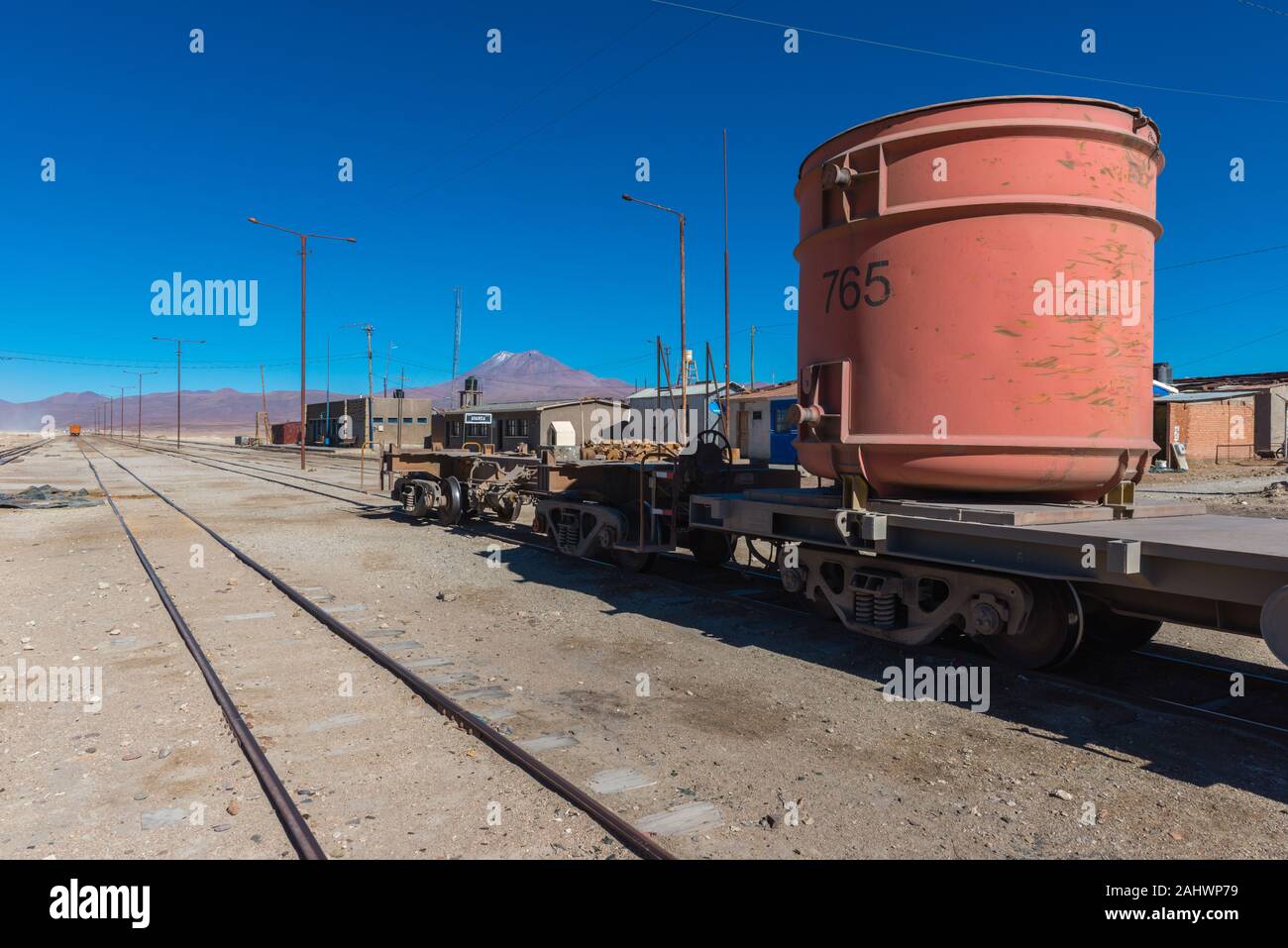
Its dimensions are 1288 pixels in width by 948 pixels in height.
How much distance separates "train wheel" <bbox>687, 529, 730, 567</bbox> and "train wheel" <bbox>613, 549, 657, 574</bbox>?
1.89ft

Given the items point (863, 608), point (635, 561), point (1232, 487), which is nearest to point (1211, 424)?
point (1232, 487)

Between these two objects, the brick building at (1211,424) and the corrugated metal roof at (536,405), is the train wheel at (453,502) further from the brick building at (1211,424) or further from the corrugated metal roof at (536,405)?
the corrugated metal roof at (536,405)

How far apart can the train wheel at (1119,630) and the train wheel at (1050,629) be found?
40.2 inches

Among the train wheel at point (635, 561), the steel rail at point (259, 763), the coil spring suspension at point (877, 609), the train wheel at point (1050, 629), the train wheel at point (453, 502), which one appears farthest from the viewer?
the train wheel at point (453, 502)

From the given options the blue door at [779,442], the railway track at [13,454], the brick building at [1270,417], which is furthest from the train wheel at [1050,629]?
the railway track at [13,454]

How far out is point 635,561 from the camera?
1031 centimetres

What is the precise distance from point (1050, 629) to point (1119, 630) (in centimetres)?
134

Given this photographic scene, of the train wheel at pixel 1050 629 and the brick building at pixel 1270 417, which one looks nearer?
the train wheel at pixel 1050 629

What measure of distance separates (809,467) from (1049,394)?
2.05m

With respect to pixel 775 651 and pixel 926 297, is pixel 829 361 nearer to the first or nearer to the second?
pixel 926 297

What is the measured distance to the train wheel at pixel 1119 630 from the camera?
6.44 meters

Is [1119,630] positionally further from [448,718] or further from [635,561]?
[635,561]

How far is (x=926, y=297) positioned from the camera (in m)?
5.86
